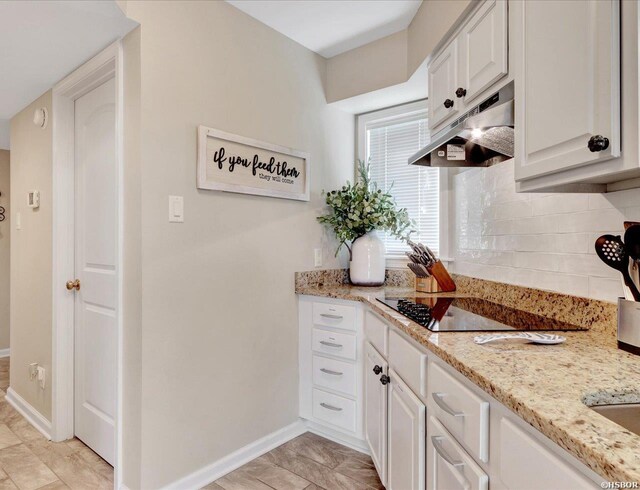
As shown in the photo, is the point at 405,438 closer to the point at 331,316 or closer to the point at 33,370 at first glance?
the point at 331,316

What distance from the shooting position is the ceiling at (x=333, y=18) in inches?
84.2

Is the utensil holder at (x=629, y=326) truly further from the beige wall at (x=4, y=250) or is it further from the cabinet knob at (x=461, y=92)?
the beige wall at (x=4, y=250)

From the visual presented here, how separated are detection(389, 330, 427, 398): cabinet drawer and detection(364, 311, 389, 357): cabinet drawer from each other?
0.24 feet

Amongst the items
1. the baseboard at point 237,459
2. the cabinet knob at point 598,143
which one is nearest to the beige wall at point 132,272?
the baseboard at point 237,459

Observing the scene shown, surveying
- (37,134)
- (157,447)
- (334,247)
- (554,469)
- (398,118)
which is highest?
(398,118)

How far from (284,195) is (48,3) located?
4.55 feet

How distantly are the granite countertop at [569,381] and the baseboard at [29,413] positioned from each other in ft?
8.17

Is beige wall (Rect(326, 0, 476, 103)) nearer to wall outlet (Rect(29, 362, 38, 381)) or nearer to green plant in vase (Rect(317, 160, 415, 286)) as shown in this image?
green plant in vase (Rect(317, 160, 415, 286))

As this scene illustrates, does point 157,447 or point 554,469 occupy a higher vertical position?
point 554,469

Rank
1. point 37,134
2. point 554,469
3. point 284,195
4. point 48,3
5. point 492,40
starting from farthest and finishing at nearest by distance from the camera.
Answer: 1. point 37,134
2. point 284,195
3. point 48,3
4. point 492,40
5. point 554,469

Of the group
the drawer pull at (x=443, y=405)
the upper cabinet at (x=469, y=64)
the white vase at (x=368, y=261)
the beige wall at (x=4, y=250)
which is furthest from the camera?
the beige wall at (x=4, y=250)

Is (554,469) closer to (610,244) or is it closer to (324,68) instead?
(610,244)

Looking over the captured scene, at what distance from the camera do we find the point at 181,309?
1918 millimetres

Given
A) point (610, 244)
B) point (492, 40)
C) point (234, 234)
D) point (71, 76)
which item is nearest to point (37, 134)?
point (71, 76)
